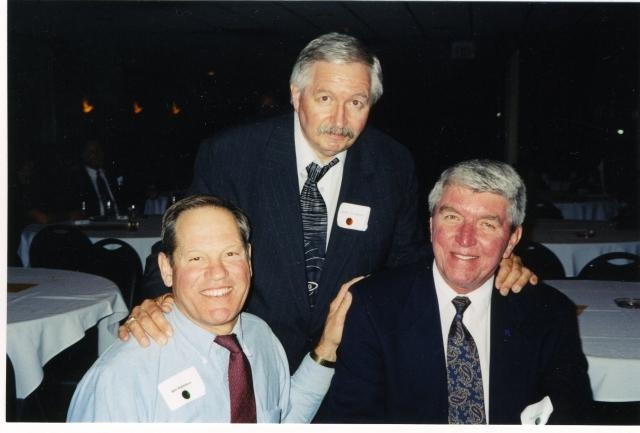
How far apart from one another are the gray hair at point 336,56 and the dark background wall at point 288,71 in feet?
11.1

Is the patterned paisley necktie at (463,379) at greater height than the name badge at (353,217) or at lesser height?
lesser

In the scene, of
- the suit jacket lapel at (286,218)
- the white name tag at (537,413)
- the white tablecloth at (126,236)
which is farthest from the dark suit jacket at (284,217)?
the white tablecloth at (126,236)

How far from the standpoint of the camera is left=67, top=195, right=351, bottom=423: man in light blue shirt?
143cm

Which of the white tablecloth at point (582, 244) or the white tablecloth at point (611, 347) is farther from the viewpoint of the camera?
the white tablecloth at point (582, 244)

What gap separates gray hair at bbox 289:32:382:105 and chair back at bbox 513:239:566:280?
7.21 feet

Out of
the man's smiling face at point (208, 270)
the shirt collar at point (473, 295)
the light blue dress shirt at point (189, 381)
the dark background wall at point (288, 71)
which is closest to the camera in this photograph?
the light blue dress shirt at point (189, 381)

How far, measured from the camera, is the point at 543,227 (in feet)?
16.9

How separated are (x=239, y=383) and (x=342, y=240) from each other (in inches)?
26.2

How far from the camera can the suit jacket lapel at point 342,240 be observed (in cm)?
207

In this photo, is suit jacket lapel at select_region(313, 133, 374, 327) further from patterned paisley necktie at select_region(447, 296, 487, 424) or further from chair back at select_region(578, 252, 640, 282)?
chair back at select_region(578, 252, 640, 282)

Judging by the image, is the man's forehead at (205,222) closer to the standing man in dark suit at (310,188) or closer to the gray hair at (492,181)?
the standing man in dark suit at (310,188)

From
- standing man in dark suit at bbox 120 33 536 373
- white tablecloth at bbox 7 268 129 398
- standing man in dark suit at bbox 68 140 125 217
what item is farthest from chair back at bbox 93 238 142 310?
standing man in dark suit at bbox 120 33 536 373

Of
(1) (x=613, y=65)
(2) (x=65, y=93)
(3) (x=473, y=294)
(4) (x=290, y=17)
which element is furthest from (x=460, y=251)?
(2) (x=65, y=93)

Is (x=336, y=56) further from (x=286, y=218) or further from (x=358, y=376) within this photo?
(x=358, y=376)
